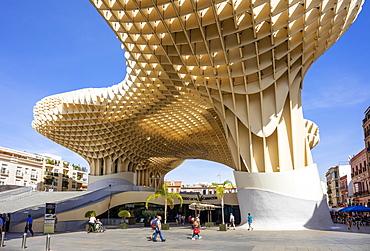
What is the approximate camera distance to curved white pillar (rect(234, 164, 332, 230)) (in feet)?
84.8

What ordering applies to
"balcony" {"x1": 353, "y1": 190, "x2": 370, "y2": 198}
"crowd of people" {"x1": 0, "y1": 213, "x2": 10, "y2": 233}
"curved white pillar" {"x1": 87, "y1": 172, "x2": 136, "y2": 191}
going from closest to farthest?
"crowd of people" {"x1": 0, "y1": 213, "x2": 10, "y2": 233}
"balcony" {"x1": 353, "y1": 190, "x2": 370, "y2": 198}
"curved white pillar" {"x1": 87, "y1": 172, "x2": 136, "y2": 191}

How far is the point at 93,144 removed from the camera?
5681 cm

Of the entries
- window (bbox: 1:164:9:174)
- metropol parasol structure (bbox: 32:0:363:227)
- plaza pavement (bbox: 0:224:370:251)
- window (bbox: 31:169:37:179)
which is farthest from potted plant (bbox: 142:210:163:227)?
window (bbox: 31:169:37:179)

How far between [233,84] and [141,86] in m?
11.0

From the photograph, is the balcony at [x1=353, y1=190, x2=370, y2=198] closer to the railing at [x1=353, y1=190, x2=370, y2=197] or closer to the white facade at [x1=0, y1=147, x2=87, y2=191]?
the railing at [x1=353, y1=190, x2=370, y2=197]

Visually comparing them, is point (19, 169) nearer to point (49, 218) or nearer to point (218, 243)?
point (49, 218)

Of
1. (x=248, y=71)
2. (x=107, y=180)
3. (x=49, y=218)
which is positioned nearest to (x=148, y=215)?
(x=49, y=218)

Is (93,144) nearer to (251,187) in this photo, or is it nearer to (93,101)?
(93,101)

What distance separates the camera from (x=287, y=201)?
85.1ft

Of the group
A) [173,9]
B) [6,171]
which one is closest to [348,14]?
[173,9]

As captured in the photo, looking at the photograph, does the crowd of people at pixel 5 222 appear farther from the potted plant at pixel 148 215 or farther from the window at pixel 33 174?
the window at pixel 33 174

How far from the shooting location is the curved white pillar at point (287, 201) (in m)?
25.8

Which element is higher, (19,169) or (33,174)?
(19,169)

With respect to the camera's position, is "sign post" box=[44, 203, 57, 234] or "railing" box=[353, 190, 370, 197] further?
"railing" box=[353, 190, 370, 197]
